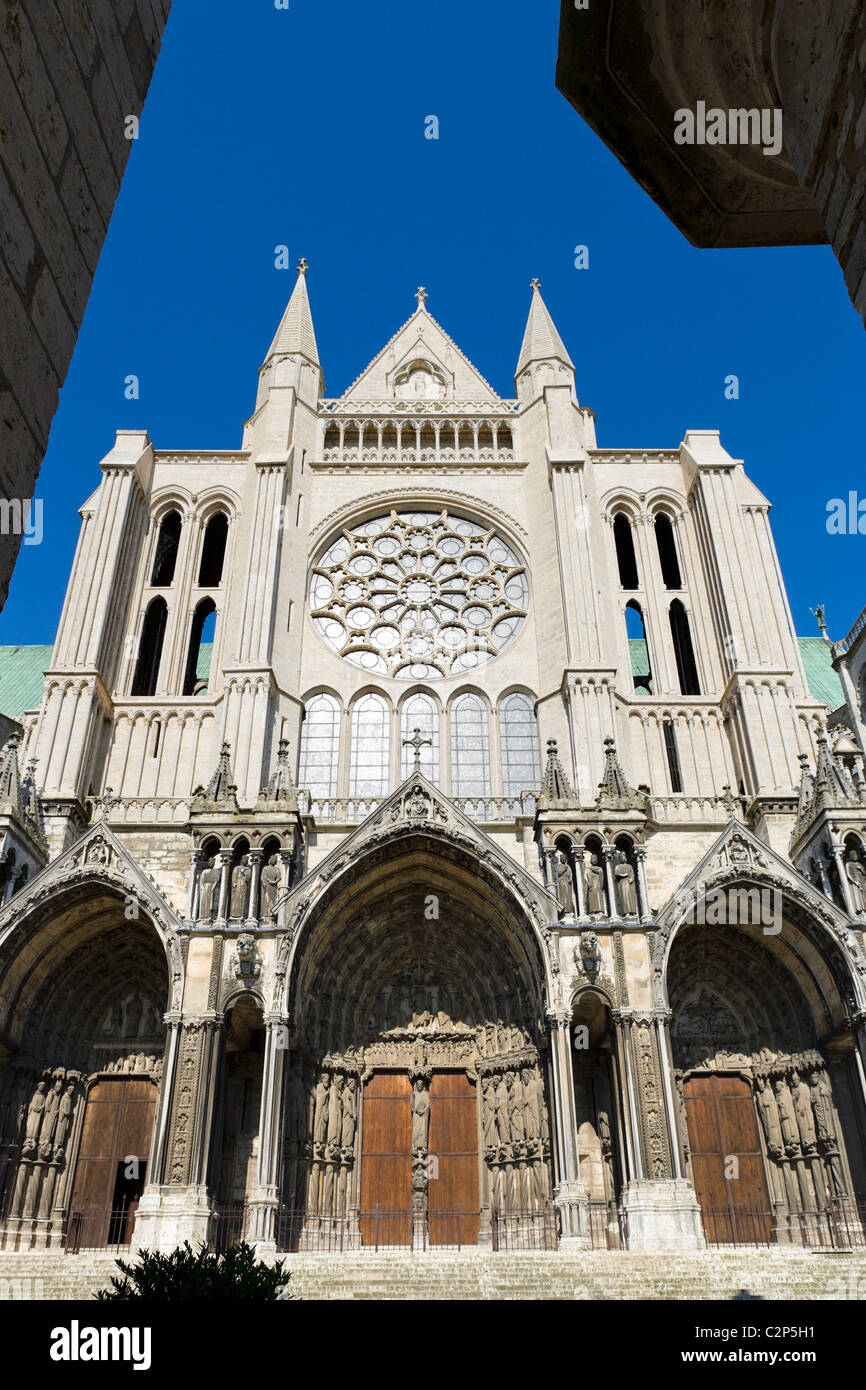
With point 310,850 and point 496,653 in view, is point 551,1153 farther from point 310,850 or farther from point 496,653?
point 496,653

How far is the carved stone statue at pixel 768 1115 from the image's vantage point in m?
14.4

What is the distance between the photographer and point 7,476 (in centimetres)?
315

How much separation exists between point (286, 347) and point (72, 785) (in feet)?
41.6

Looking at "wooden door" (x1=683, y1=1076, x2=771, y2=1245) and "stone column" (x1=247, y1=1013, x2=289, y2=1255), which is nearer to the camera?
"stone column" (x1=247, y1=1013, x2=289, y2=1255)

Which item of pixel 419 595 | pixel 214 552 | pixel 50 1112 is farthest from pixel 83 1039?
pixel 214 552

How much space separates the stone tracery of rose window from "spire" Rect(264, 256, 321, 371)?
17.1 feet

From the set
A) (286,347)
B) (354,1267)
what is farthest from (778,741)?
(286,347)

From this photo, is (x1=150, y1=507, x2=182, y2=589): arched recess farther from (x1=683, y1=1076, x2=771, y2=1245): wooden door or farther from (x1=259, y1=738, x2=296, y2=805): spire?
(x1=683, y1=1076, x2=771, y2=1245): wooden door

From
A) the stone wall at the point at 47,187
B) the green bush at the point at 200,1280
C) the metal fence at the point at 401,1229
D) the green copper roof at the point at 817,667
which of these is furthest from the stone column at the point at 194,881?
the green copper roof at the point at 817,667

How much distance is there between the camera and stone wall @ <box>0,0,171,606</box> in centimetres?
315

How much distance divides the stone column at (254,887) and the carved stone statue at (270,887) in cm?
9

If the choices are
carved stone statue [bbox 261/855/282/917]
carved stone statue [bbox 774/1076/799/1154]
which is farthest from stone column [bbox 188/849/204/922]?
carved stone statue [bbox 774/1076/799/1154]

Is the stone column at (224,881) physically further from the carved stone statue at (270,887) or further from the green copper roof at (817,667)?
the green copper roof at (817,667)

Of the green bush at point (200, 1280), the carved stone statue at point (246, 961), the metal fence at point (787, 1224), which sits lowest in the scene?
the green bush at point (200, 1280)
